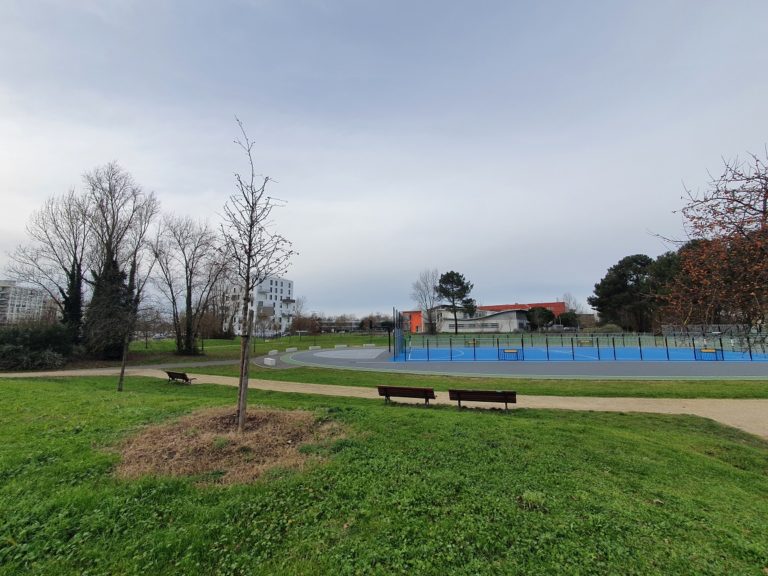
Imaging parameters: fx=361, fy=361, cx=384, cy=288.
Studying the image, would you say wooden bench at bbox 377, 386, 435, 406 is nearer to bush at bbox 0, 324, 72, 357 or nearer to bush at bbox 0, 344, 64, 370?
bush at bbox 0, 344, 64, 370

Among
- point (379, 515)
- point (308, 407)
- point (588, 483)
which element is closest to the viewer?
point (379, 515)

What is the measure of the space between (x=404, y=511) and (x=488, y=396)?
6.80m

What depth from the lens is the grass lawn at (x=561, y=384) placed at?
1286 cm

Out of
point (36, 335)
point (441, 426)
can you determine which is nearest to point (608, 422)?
point (441, 426)

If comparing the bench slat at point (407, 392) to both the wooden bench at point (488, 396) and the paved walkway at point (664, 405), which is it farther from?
the paved walkway at point (664, 405)

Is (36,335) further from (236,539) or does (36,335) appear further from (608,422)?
(608,422)

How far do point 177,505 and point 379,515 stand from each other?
2.06 meters

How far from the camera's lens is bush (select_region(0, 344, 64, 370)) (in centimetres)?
2100

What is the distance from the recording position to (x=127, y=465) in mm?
4633

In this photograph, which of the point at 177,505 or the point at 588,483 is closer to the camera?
the point at 177,505

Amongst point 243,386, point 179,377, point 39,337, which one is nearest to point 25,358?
point 39,337

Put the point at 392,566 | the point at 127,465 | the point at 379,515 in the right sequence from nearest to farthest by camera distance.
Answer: the point at 392,566 < the point at 379,515 < the point at 127,465

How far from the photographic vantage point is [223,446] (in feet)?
17.4

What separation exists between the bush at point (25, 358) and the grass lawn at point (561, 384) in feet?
40.0
